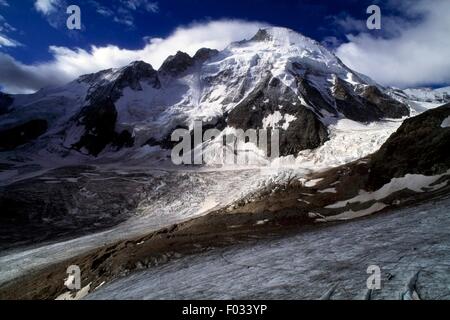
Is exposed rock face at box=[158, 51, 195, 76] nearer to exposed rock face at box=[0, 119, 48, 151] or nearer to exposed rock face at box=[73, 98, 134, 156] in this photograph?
exposed rock face at box=[73, 98, 134, 156]

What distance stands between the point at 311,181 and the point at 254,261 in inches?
677

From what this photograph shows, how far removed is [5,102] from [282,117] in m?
81.0

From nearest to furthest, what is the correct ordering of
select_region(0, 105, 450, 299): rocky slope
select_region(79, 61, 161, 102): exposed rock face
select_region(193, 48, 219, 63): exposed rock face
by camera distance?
select_region(0, 105, 450, 299): rocky slope < select_region(79, 61, 161, 102): exposed rock face < select_region(193, 48, 219, 63): exposed rock face

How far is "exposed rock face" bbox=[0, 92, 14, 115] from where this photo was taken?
364ft

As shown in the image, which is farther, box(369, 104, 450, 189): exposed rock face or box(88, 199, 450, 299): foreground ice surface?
box(369, 104, 450, 189): exposed rock face

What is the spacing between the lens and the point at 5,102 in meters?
114

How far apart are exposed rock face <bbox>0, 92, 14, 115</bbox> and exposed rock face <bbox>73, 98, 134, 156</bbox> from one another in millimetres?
28946

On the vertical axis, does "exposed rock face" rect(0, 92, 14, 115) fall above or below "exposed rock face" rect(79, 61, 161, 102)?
below

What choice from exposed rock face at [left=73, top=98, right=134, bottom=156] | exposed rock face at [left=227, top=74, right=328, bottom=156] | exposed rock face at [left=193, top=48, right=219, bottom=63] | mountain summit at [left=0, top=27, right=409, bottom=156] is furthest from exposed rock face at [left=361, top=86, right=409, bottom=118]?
exposed rock face at [left=73, top=98, right=134, bottom=156]

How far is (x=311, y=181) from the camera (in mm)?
29641

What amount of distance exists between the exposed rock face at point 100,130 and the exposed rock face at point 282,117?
2369 centimetres

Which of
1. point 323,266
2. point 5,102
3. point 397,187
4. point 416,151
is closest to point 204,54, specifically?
point 5,102

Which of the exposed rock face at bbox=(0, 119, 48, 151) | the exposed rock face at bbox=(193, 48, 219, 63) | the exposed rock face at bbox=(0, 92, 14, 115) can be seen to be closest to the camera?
the exposed rock face at bbox=(0, 119, 48, 151)
